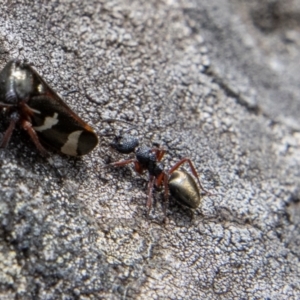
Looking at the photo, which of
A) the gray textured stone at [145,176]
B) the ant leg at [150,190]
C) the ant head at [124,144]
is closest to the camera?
the gray textured stone at [145,176]

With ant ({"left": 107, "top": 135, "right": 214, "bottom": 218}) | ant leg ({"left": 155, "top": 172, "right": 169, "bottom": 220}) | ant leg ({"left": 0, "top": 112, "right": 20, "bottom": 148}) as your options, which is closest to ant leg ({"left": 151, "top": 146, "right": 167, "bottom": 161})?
ant ({"left": 107, "top": 135, "right": 214, "bottom": 218})

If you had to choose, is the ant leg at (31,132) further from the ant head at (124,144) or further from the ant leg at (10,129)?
the ant head at (124,144)

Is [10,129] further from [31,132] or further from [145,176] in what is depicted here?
[145,176]

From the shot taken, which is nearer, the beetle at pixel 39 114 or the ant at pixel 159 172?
the beetle at pixel 39 114

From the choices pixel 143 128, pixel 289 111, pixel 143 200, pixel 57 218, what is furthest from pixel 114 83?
pixel 289 111

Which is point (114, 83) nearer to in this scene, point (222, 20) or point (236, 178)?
point (236, 178)

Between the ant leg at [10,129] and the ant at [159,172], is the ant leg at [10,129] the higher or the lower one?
the higher one

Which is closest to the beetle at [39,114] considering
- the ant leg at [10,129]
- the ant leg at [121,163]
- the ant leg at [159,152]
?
the ant leg at [10,129]
